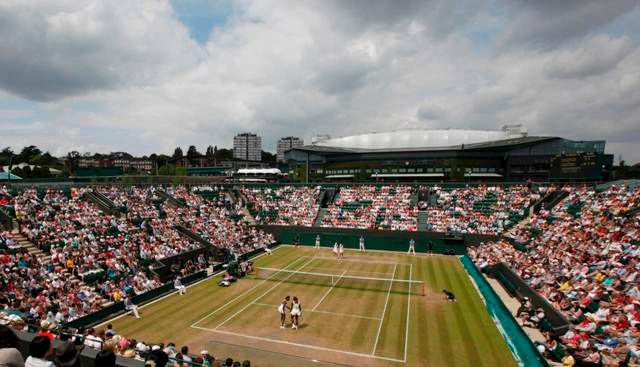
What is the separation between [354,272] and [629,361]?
18.3m

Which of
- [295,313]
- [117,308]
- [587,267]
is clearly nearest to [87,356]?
[295,313]

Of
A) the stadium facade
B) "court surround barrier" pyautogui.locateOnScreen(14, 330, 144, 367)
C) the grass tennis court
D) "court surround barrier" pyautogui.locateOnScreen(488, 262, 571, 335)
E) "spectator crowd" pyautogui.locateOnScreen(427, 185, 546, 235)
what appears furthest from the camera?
the stadium facade

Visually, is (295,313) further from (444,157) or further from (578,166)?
(444,157)

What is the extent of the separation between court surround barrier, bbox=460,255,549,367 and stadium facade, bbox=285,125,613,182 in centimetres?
5470

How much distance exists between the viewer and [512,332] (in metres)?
15.7

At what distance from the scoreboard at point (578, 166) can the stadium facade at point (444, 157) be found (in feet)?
97.1

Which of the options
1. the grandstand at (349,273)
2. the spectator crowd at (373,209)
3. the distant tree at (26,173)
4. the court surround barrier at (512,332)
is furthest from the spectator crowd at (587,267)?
the distant tree at (26,173)

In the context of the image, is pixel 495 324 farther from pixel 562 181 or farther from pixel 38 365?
pixel 562 181

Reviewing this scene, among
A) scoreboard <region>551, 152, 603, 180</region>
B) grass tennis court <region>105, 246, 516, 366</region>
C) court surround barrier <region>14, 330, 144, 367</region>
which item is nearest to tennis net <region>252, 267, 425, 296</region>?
grass tennis court <region>105, 246, 516, 366</region>

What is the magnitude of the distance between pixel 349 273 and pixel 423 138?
76.2m

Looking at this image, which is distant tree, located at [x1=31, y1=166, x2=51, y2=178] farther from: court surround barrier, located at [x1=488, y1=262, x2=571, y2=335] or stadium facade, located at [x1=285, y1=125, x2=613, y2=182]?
court surround barrier, located at [x1=488, y1=262, x2=571, y2=335]

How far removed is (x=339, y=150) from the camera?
315 ft

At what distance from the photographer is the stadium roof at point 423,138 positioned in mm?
92188

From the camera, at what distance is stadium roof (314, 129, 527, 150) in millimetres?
92188
